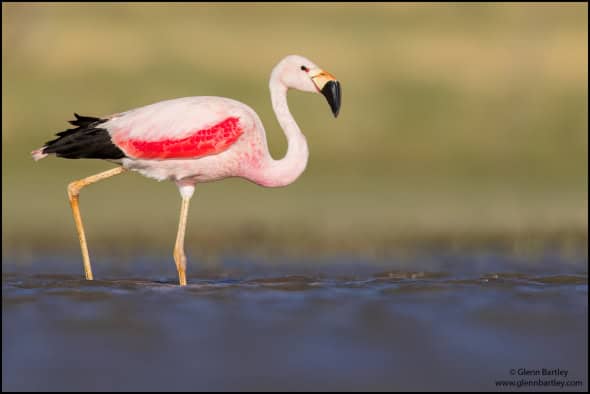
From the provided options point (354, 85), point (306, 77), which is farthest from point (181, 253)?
point (354, 85)

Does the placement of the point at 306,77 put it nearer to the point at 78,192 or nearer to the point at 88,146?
the point at 88,146

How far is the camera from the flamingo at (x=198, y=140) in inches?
416

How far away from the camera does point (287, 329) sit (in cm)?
814

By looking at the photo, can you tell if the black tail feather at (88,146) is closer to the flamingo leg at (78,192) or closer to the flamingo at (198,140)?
the flamingo at (198,140)

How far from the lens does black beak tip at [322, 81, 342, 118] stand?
10570 mm

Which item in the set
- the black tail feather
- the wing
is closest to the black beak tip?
the wing

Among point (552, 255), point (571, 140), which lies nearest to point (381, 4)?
point (571, 140)

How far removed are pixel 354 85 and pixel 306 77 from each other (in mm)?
30063

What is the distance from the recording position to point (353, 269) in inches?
518

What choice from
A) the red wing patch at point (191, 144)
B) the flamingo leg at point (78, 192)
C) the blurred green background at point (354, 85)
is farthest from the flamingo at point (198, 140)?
the blurred green background at point (354, 85)

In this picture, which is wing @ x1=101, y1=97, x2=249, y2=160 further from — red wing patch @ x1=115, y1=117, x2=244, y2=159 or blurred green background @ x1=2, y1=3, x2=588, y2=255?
blurred green background @ x1=2, y1=3, x2=588, y2=255

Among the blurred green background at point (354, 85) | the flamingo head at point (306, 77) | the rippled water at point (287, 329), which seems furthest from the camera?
the blurred green background at point (354, 85)

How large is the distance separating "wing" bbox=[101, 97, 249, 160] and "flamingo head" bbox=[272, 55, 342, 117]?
552 millimetres

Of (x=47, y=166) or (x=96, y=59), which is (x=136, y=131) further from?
(x=96, y=59)
